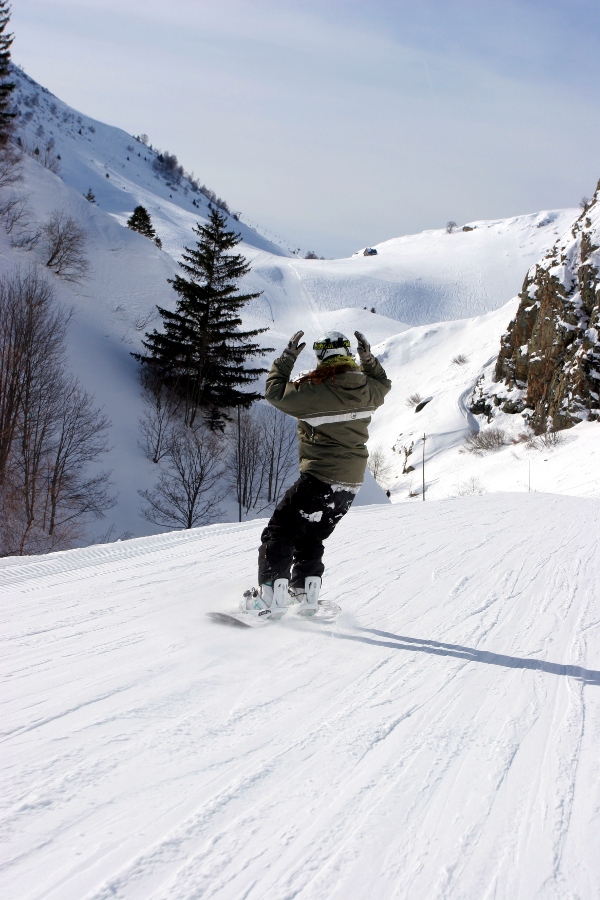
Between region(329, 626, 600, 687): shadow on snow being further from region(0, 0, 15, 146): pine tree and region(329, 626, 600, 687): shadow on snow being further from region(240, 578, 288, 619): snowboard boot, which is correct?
region(0, 0, 15, 146): pine tree

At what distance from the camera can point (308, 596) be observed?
4.90 meters

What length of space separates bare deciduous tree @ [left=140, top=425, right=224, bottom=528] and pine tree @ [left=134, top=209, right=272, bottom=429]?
9.43 feet

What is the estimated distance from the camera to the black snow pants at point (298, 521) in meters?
4.83

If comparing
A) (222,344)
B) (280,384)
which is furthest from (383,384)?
(222,344)

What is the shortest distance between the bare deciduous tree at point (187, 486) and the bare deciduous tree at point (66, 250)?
1285cm

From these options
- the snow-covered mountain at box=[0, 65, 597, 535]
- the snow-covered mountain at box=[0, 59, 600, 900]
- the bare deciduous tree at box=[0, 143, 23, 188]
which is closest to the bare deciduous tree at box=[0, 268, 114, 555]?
the snow-covered mountain at box=[0, 65, 597, 535]

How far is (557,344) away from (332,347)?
6345 cm

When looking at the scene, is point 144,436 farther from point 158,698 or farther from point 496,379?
point 496,379

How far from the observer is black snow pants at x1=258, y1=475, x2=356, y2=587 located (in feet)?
15.8

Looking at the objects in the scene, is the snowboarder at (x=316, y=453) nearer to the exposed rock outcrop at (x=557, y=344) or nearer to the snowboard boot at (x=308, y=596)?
the snowboard boot at (x=308, y=596)

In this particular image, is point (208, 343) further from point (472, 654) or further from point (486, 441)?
point (486, 441)

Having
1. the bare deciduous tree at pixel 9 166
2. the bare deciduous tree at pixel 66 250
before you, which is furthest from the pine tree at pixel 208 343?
the bare deciduous tree at pixel 9 166

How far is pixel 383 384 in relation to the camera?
497 centimetres

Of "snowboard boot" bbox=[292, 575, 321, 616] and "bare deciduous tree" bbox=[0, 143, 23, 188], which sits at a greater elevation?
"bare deciduous tree" bbox=[0, 143, 23, 188]
